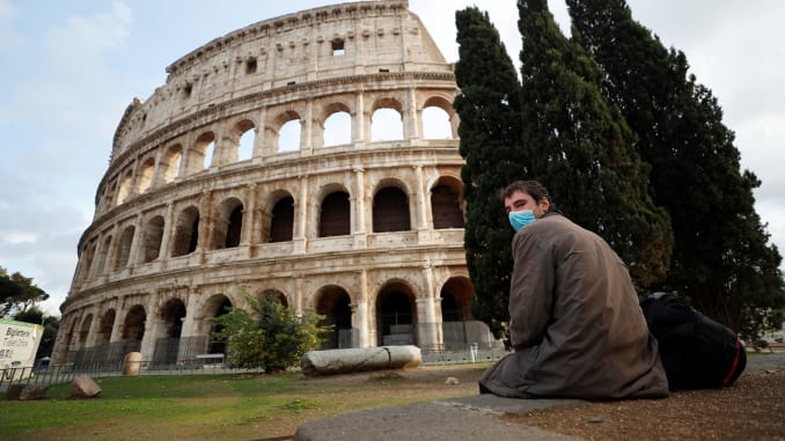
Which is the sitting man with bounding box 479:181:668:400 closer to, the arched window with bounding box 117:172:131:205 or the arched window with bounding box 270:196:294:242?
the arched window with bounding box 270:196:294:242

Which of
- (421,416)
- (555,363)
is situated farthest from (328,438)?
(555,363)

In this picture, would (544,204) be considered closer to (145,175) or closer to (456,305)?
(456,305)

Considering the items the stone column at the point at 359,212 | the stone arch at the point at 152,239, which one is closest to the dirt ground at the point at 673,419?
the stone column at the point at 359,212

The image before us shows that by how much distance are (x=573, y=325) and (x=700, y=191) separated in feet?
28.9

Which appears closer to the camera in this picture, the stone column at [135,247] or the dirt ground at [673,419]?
the dirt ground at [673,419]

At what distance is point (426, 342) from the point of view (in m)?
14.8

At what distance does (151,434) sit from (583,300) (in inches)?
169

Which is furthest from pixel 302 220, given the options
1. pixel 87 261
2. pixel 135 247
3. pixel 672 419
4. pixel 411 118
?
pixel 87 261

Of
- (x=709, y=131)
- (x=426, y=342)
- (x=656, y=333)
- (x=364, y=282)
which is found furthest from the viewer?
(x=364, y=282)

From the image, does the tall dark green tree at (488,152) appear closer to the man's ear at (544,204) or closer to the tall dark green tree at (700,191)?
the tall dark green tree at (700,191)

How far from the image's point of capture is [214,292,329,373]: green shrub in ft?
35.3

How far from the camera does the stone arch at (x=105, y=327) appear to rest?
20.4 metres

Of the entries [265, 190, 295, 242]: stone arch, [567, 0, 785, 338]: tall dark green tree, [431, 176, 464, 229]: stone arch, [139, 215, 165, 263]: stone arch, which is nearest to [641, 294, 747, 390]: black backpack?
[567, 0, 785, 338]: tall dark green tree

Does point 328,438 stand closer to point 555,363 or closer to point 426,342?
point 555,363
